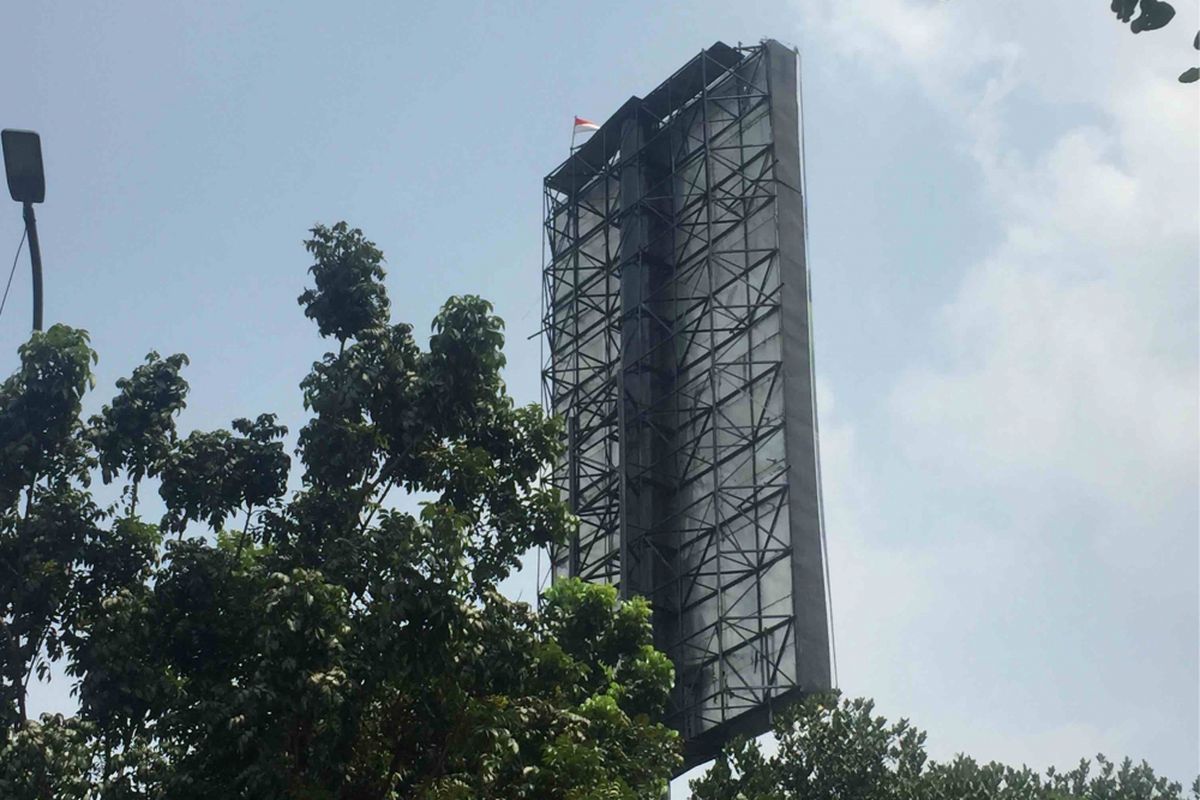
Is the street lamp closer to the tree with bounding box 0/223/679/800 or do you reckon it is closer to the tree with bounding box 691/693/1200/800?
the tree with bounding box 0/223/679/800

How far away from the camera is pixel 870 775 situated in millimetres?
25125

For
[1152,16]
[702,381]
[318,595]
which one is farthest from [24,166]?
[702,381]

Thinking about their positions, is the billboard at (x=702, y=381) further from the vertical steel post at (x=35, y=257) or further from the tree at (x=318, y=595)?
the vertical steel post at (x=35, y=257)

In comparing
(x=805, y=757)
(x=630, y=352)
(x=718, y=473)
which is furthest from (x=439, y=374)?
(x=630, y=352)

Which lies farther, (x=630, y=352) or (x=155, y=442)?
(x=630, y=352)

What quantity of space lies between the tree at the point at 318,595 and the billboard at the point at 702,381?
378 inches

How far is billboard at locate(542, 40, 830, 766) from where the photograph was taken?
3188 cm

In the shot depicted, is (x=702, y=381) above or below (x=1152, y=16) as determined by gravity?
above

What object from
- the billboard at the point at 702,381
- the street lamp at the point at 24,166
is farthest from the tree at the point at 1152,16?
the billboard at the point at 702,381

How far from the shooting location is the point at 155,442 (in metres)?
20.4

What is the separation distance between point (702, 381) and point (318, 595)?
59.8 feet

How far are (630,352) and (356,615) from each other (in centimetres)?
1899

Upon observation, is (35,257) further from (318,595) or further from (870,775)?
(870,775)

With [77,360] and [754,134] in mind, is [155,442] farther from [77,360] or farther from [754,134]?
[754,134]
